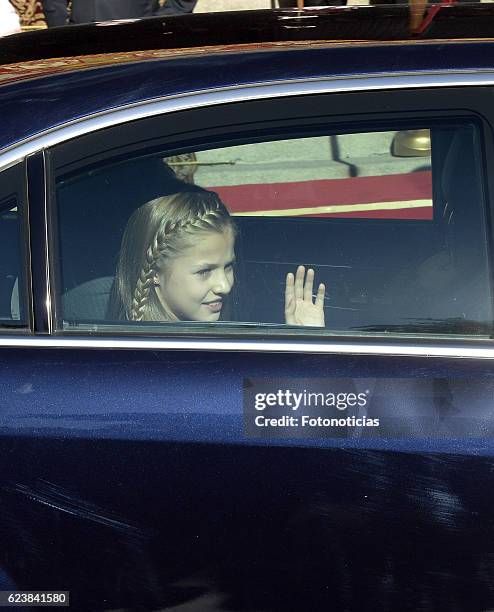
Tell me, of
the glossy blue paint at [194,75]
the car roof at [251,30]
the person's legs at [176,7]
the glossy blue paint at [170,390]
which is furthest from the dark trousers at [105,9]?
the glossy blue paint at [170,390]

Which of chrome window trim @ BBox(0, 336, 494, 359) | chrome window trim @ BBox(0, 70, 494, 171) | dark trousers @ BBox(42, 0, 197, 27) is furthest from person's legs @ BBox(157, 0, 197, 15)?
chrome window trim @ BBox(0, 336, 494, 359)

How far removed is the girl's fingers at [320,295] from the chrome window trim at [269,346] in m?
0.11

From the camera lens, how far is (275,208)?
7.49 feet

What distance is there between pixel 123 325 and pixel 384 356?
0.51m

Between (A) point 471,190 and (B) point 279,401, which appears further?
(A) point 471,190

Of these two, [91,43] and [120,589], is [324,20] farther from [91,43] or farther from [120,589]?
[120,589]

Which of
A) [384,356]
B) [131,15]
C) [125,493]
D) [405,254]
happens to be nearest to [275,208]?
[405,254]

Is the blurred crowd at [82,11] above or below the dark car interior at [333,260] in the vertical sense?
above

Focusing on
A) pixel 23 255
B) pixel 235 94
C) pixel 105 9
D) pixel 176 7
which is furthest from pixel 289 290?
pixel 176 7

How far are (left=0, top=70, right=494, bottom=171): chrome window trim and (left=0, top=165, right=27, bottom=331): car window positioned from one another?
0.04 meters

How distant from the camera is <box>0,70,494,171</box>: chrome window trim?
1.89 metres

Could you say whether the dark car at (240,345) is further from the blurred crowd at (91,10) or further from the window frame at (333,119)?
the blurred crowd at (91,10)

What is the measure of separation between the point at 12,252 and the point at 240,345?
48cm

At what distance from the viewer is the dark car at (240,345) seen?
182 centimetres
